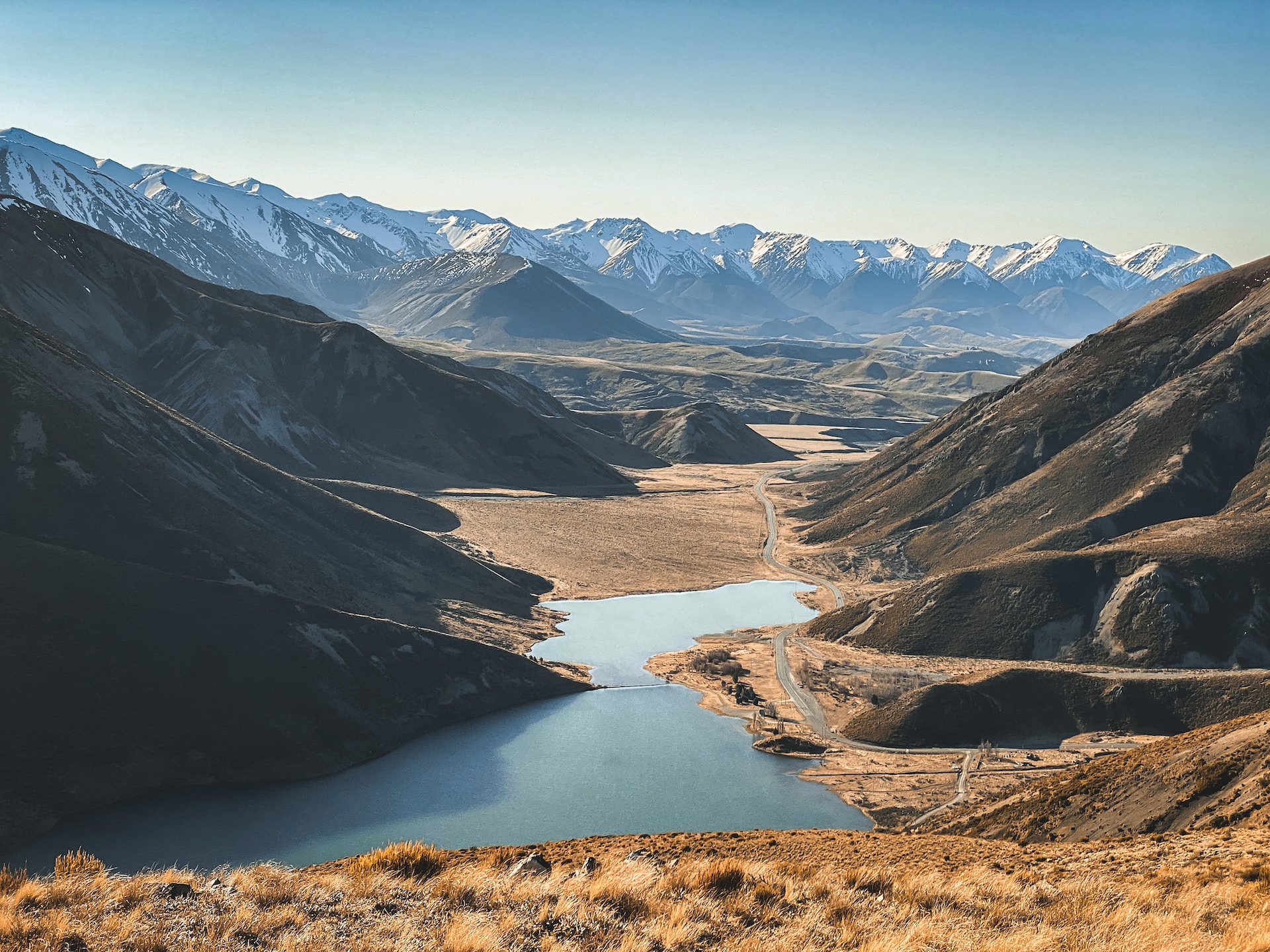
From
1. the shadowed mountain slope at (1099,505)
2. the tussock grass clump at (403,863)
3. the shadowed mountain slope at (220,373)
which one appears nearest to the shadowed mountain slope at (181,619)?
the tussock grass clump at (403,863)

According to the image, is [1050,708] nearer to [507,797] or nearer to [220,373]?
[507,797]

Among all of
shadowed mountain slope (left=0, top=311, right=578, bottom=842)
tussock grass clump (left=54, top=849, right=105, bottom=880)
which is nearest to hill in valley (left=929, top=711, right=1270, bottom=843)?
tussock grass clump (left=54, top=849, right=105, bottom=880)

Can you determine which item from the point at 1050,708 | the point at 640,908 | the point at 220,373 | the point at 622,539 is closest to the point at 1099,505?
the point at 1050,708

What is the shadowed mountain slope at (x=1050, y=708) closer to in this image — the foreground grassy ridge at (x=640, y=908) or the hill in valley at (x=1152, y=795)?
the hill in valley at (x=1152, y=795)

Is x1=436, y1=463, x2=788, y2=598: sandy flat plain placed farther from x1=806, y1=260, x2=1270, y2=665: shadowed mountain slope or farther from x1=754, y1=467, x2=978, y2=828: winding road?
x1=754, y1=467, x2=978, y2=828: winding road

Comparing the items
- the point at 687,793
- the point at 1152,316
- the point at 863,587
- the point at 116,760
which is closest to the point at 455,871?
the point at 687,793

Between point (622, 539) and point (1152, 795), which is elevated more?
point (1152, 795)
